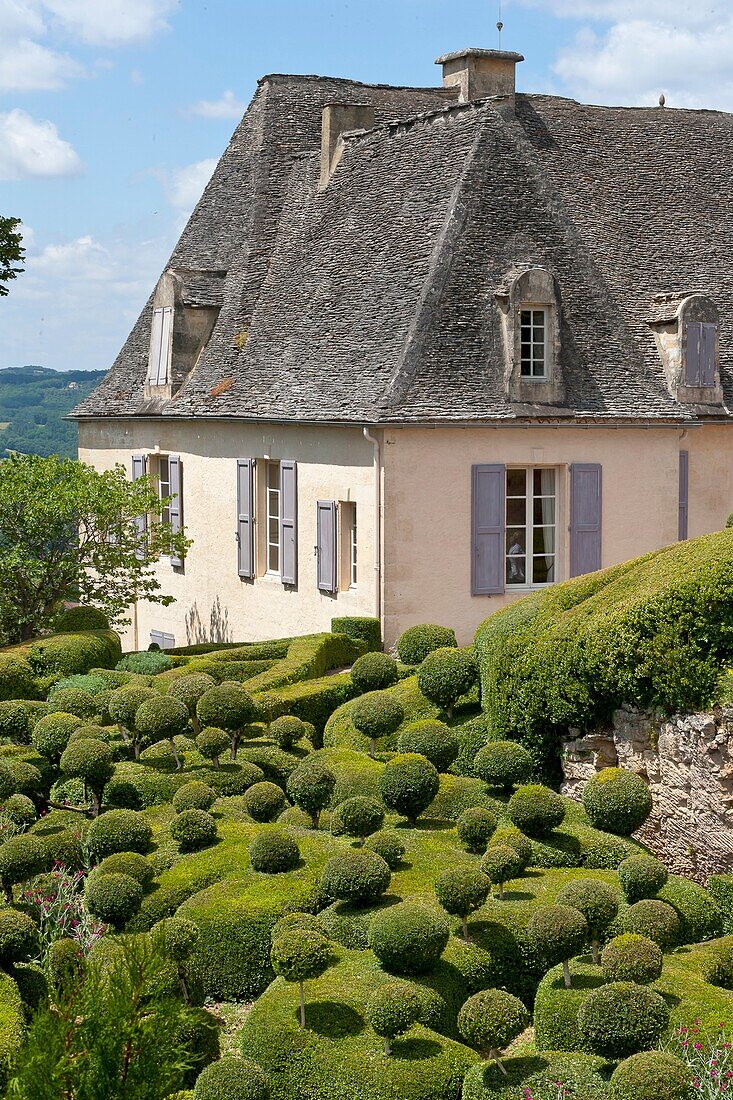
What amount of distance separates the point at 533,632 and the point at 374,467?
24.5ft

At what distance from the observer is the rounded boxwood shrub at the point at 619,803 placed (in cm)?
1332

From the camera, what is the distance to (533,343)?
23.6 meters

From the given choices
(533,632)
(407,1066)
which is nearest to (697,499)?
(533,632)

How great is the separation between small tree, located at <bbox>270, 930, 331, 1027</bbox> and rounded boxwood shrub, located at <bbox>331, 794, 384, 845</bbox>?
237cm

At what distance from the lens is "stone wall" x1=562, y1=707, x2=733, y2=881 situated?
13141 mm

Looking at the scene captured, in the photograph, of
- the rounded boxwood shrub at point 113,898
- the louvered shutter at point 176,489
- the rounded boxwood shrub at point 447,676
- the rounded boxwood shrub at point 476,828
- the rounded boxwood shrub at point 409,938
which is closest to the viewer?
the rounded boxwood shrub at point 409,938

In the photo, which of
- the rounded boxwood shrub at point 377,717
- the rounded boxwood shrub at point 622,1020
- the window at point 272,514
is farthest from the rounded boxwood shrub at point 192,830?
the window at point 272,514

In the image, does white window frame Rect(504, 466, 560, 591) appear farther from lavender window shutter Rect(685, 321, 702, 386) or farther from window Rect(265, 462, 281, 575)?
window Rect(265, 462, 281, 575)

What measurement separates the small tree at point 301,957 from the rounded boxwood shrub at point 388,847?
6.65ft

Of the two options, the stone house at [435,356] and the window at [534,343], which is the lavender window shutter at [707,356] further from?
the window at [534,343]

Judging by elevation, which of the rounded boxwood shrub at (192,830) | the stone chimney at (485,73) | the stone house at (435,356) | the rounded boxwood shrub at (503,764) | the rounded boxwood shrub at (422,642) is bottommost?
the rounded boxwood shrub at (192,830)

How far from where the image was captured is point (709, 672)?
523 inches

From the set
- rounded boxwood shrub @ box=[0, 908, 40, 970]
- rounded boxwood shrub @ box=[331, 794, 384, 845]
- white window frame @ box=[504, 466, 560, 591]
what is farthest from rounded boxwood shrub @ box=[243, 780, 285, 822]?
white window frame @ box=[504, 466, 560, 591]

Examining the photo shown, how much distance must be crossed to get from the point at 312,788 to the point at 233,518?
45.0 ft
